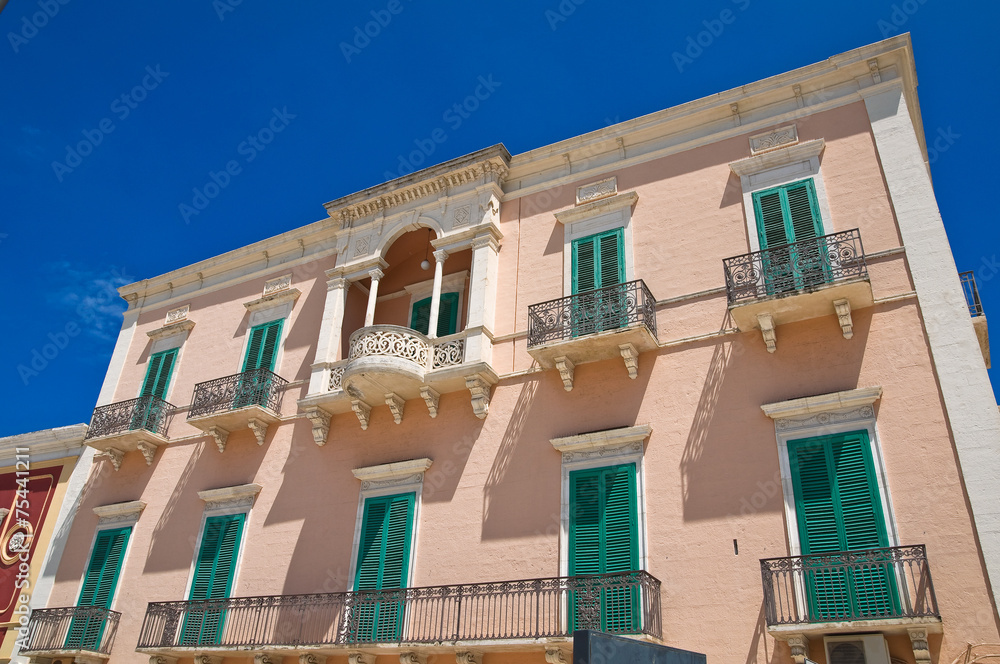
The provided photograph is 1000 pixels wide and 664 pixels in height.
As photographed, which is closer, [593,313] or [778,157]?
[593,313]

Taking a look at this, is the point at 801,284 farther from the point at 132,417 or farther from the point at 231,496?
the point at 132,417

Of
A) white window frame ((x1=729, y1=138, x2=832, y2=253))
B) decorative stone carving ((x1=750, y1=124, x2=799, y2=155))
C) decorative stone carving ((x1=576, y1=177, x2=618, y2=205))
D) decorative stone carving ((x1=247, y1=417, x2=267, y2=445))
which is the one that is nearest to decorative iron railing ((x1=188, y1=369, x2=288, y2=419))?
decorative stone carving ((x1=247, y1=417, x2=267, y2=445))

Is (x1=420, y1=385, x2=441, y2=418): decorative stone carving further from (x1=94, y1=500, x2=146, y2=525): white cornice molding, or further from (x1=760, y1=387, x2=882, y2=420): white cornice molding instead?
(x1=94, y1=500, x2=146, y2=525): white cornice molding

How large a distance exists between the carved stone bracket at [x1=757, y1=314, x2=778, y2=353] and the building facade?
7cm

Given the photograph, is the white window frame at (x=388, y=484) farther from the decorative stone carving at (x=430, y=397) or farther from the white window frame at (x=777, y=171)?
the white window frame at (x=777, y=171)

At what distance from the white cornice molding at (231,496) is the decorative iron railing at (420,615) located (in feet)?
6.46

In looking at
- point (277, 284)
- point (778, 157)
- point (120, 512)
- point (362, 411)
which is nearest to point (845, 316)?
point (778, 157)

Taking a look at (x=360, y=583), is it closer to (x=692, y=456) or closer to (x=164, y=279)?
(x=692, y=456)

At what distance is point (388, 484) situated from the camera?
539 inches

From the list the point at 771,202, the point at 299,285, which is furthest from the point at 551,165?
the point at 299,285

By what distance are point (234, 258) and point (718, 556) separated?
516 inches

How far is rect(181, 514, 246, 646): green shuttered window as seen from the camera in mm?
13633

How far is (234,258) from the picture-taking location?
1864 centimetres

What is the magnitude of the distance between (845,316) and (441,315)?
25.7 feet
